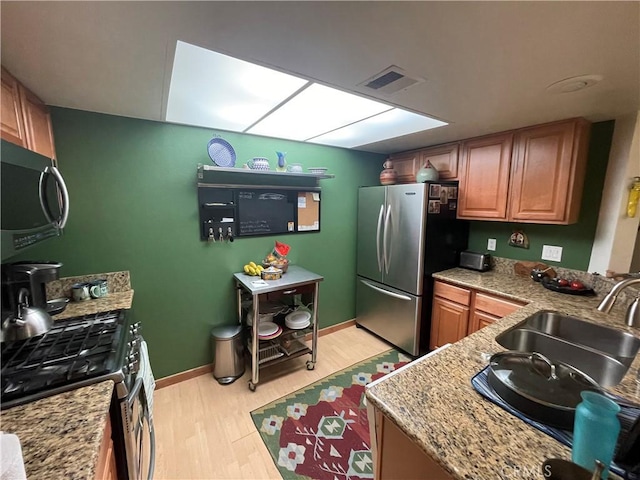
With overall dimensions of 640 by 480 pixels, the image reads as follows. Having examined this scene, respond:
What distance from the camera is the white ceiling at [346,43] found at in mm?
Result: 803

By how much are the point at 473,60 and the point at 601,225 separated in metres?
1.83

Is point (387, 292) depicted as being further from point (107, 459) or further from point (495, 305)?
point (107, 459)

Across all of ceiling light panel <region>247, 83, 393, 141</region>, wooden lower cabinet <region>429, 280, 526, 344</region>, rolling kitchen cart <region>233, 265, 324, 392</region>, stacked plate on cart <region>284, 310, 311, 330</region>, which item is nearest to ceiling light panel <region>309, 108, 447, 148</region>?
ceiling light panel <region>247, 83, 393, 141</region>

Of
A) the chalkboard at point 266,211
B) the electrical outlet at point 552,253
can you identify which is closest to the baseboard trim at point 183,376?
the chalkboard at point 266,211

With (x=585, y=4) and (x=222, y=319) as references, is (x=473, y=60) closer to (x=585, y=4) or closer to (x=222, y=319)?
(x=585, y=4)

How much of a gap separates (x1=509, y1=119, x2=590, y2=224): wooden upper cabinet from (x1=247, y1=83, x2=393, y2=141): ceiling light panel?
127cm

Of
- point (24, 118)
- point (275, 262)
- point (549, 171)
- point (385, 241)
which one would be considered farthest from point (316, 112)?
point (549, 171)

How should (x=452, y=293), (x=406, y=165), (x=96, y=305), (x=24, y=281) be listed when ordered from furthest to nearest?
1. (x=406, y=165)
2. (x=452, y=293)
3. (x=96, y=305)
4. (x=24, y=281)

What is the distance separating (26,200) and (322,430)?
1.99 metres

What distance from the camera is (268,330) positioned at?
2.24m

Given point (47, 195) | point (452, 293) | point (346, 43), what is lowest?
point (452, 293)

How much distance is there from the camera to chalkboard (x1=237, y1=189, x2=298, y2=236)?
238 centimetres

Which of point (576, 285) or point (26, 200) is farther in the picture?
point (576, 285)

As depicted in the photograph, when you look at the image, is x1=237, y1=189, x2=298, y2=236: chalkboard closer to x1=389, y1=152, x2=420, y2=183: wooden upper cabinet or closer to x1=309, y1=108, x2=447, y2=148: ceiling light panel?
x1=309, y1=108, x2=447, y2=148: ceiling light panel
